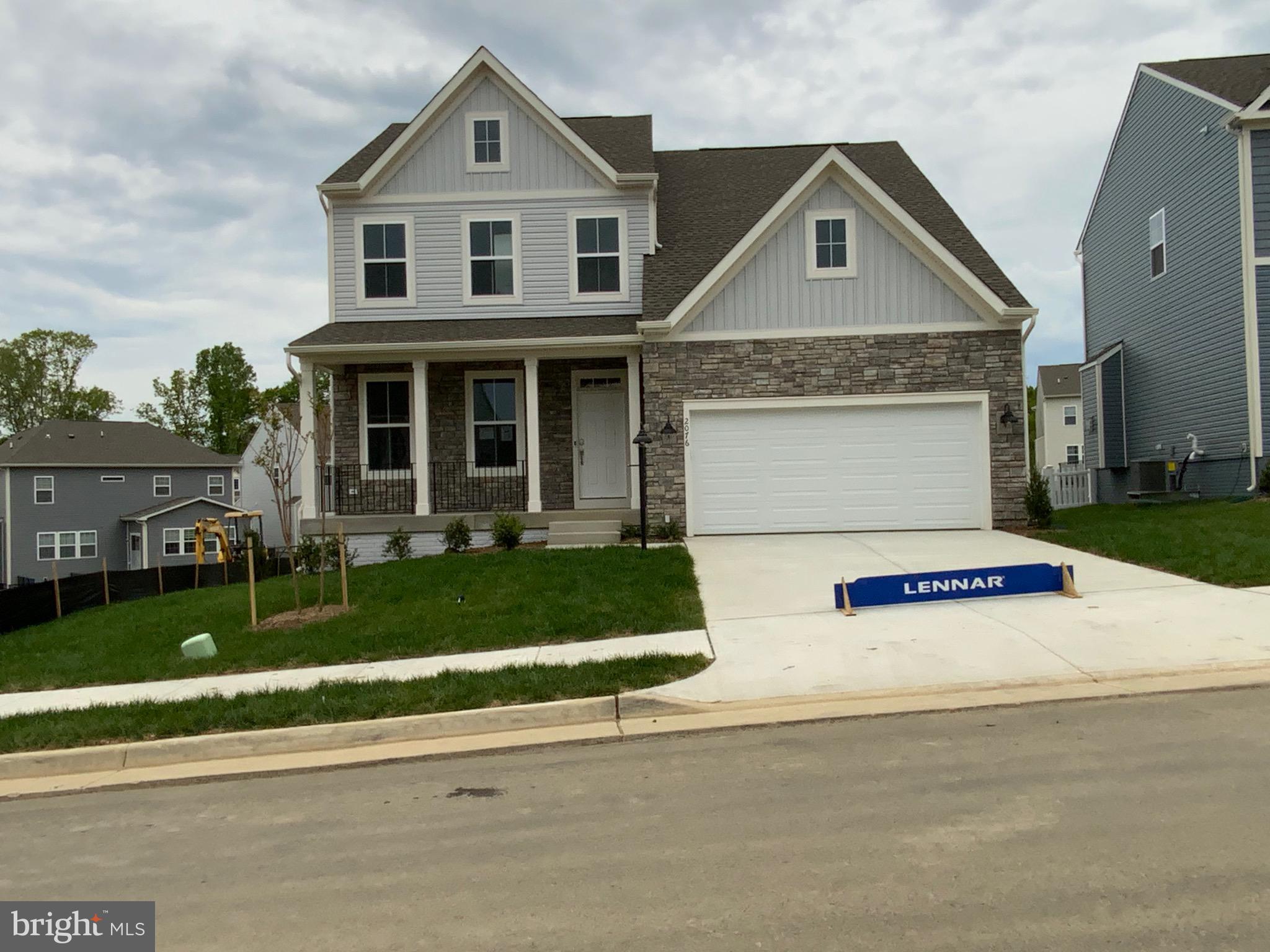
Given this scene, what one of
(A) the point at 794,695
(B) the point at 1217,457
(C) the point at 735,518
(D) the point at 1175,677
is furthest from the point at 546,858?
(B) the point at 1217,457

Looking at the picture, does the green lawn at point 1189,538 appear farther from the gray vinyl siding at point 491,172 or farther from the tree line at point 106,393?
the tree line at point 106,393

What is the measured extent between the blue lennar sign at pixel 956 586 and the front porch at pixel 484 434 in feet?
27.8

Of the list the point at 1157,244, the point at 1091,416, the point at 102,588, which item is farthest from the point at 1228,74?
the point at 102,588

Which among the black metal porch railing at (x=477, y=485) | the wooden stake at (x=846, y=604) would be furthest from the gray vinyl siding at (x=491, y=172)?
the wooden stake at (x=846, y=604)

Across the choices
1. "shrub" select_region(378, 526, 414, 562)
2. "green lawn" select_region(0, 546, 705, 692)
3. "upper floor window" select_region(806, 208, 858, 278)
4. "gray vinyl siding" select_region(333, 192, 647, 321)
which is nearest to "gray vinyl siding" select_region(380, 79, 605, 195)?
"gray vinyl siding" select_region(333, 192, 647, 321)

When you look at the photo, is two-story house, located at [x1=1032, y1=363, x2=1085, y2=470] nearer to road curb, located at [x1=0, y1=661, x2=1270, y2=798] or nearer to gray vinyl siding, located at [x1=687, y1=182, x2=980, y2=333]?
gray vinyl siding, located at [x1=687, y1=182, x2=980, y2=333]

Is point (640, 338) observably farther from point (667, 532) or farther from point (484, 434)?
point (484, 434)

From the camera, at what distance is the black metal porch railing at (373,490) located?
58.0ft

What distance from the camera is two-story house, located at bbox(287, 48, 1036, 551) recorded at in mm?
15883

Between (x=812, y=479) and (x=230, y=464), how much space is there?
130 feet

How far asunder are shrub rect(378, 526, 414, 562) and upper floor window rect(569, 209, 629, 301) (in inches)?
218

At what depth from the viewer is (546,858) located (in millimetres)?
4438

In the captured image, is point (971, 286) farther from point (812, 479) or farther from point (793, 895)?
point (793, 895)

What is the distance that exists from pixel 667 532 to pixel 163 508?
119 feet
